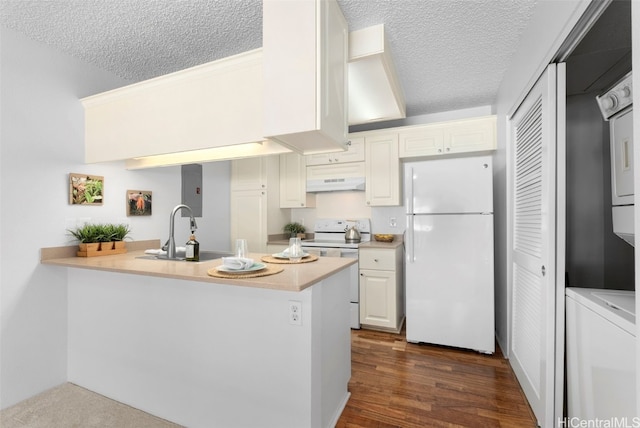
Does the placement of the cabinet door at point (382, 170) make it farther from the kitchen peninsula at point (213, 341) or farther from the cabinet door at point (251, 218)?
the kitchen peninsula at point (213, 341)

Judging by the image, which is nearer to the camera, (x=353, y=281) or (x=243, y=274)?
(x=243, y=274)

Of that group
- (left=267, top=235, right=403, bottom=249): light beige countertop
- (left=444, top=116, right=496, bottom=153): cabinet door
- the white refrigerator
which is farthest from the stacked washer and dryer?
(left=267, top=235, right=403, bottom=249): light beige countertop

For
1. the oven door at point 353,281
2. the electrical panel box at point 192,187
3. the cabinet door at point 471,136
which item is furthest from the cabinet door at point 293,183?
the cabinet door at point 471,136

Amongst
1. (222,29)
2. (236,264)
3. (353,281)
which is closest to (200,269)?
(236,264)

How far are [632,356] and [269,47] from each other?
2.07 meters

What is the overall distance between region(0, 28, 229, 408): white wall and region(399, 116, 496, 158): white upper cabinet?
2965 mm

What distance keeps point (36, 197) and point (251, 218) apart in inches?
79.0

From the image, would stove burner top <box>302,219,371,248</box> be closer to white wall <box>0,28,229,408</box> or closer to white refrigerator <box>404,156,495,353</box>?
white refrigerator <box>404,156,495,353</box>

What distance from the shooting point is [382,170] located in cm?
336

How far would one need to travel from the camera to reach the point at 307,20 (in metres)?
1.47

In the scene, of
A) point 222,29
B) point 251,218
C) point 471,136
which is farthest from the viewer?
point 251,218

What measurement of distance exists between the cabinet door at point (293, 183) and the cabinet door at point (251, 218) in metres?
0.34

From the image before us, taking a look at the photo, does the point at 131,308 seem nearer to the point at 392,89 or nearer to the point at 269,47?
the point at 269,47

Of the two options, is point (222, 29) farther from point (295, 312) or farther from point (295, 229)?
point (295, 229)
